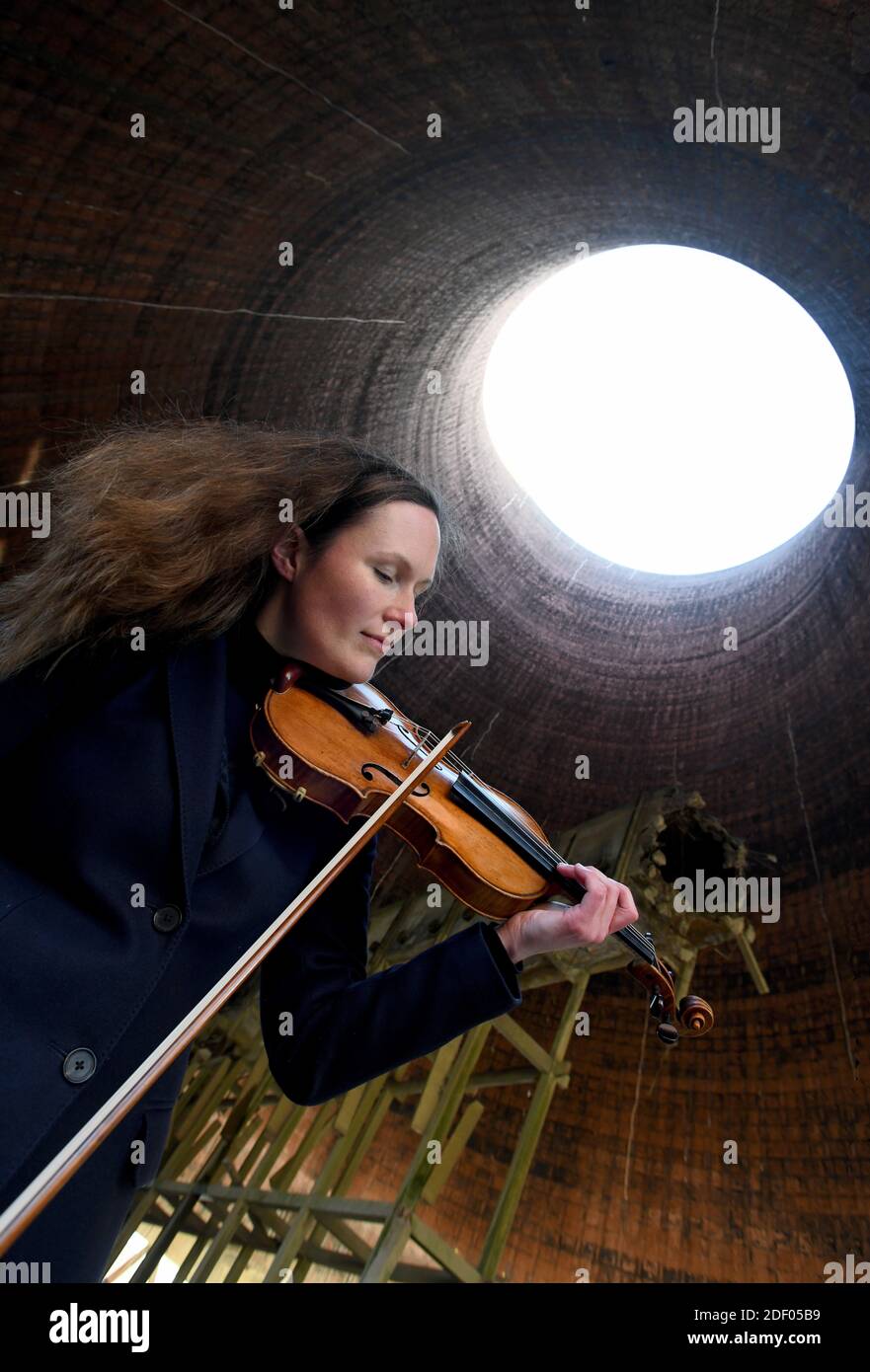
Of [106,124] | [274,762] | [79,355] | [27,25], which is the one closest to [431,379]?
[79,355]

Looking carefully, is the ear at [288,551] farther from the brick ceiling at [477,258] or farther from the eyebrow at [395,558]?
the brick ceiling at [477,258]

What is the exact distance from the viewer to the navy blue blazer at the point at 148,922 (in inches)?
62.6

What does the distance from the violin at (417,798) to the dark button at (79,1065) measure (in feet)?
2.03

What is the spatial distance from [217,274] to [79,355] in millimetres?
688

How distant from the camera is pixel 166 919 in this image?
1.70 meters

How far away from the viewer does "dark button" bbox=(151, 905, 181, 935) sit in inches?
66.7

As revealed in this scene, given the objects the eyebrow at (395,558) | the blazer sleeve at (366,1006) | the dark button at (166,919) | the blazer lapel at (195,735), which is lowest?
the blazer sleeve at (366,1006)

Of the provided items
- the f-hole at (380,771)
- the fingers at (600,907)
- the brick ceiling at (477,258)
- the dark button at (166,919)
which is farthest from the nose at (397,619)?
the brick ceiling at (477,258)

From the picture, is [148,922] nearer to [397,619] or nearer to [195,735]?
[195,735]

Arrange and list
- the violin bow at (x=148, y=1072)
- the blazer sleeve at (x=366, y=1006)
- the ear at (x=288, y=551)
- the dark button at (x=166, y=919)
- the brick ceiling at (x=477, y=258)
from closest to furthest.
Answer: the violin bow at (x=148, y=1072) → the dark button at (x=166, y=919) → the blazer sleeve at (x=366, y=1006) → the ear at (x=288, y=551) → the brick ceiling at (x=477, y=258)

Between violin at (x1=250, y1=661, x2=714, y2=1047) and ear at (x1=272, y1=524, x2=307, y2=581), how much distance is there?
224mm

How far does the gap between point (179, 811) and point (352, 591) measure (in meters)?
0.63

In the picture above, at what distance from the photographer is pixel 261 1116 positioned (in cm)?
668
